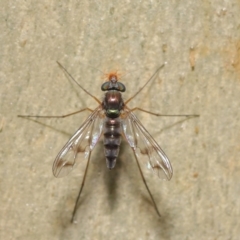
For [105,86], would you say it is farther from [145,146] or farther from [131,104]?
[145,146]

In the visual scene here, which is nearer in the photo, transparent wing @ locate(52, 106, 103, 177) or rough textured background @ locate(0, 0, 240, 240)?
transparent wing @ locate(52, 106, 103, 177)

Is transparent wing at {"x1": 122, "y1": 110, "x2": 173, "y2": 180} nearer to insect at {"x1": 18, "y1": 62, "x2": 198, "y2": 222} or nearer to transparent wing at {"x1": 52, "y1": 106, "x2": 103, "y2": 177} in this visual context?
insect at {"x1": 18, "y1": 62, "x2": 198, "y2": 222}

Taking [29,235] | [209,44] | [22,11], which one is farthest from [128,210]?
[22,11]

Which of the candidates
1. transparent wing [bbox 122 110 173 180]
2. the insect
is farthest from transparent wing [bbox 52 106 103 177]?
transparent wing [bbox 122 110 173 180]

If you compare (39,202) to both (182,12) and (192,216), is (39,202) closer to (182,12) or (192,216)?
(192,216)

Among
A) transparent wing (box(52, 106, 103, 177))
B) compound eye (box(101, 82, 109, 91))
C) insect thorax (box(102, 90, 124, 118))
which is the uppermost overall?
compound eye (box(101, 82, 109, 91))

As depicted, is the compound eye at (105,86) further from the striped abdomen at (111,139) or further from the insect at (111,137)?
the striped abdomen at (111,139)
